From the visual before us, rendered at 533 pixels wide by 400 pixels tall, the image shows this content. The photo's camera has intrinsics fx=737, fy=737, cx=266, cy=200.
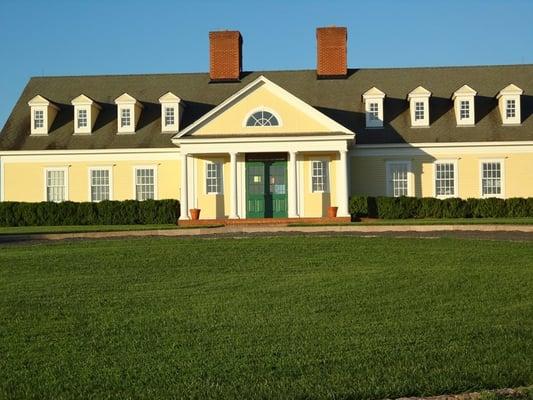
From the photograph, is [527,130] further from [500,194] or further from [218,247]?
[218,247]

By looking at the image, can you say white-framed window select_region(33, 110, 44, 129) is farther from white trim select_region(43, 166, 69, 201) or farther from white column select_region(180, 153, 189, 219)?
white column select_region(180, 153, 189, 219)

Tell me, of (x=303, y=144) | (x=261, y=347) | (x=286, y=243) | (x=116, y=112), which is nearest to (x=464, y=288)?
(x=261, y=347)

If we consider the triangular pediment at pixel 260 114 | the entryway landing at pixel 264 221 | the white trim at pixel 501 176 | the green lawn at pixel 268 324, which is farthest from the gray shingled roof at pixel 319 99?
the green lawn at pixel 268 324

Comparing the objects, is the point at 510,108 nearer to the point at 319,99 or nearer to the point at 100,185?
the point at 319,99

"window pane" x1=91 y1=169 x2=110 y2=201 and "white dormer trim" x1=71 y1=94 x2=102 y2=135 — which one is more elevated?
"white dormer trim" x1=71 y1=94 x2=102 y2=135

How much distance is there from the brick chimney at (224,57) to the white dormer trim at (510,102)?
13019 millimetres

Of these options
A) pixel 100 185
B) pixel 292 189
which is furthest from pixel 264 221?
pixel 100 185

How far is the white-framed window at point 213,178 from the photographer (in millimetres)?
33188

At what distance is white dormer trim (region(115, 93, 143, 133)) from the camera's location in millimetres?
34875

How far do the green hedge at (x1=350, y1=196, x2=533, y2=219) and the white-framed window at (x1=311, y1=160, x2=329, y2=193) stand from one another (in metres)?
1.73

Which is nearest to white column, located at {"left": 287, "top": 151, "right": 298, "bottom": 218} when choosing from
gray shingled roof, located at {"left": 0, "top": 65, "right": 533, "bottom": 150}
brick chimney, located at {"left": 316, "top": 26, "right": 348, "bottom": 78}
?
gray shingled roof, located at {"left": 0, "top": 65, "right": 533, "bottom": 150}

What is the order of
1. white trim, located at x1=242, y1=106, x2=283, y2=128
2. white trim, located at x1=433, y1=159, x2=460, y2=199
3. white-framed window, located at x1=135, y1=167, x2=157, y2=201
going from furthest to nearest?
1. white-framed window, located at x1=135, y1=167, x2=157, y2=201
2. white trim, located at x1=433, y1=159, x2=460, y2=199
3. white trim, located at x1=242, y1=106, x2=283, y2=128

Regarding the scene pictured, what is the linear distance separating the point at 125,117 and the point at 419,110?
1390 centimetres

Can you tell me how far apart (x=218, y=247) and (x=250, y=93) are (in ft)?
45.7
